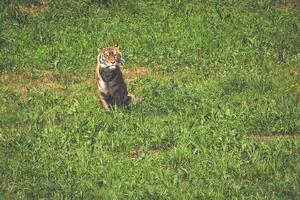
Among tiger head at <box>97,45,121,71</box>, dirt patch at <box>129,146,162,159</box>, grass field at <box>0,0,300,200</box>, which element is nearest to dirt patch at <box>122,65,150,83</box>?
grass field at <box>0,0,300,200</box>

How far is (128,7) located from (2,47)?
528 centimetres

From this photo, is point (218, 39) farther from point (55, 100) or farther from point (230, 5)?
point (55, 100)

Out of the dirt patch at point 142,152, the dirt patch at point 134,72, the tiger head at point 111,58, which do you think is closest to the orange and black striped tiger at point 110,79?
the tiger head at point 111,58

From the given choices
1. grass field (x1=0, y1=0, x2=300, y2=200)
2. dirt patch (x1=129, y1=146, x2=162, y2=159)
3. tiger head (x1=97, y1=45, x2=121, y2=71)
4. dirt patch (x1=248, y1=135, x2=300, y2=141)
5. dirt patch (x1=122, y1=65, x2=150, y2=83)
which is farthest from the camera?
dirt patch (x1=122, y1=65, x2=150, y2=83)

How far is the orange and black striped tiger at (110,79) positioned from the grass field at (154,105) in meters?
0.29

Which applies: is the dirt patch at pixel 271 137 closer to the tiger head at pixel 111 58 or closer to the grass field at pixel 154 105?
the grass field at pixel 154 105

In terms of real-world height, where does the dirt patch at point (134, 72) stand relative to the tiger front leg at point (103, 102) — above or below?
below

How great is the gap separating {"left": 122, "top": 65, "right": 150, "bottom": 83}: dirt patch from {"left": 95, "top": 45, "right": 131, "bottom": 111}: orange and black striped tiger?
7.98ft

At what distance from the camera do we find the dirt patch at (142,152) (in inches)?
354

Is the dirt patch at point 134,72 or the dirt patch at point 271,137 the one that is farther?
the dirt patch at point 134,72

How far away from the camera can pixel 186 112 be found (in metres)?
10.5

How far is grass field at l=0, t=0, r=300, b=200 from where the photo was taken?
26.0ft

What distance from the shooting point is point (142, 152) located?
9.12 meters

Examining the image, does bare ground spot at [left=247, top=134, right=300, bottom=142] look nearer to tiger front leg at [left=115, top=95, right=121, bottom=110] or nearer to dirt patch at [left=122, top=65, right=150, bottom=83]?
tiger front leg at [left=115, top=95, right=121, bottom=110]
